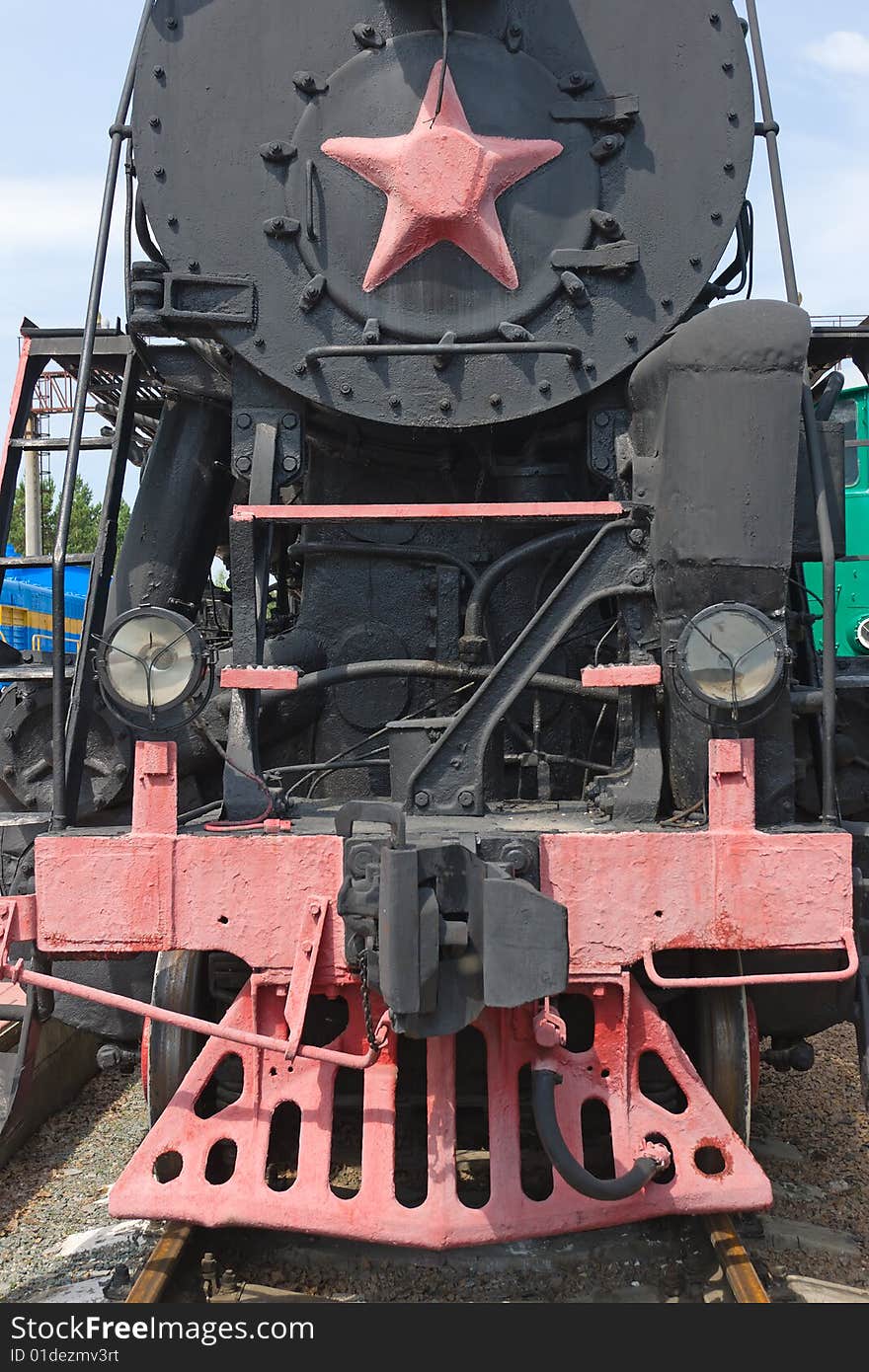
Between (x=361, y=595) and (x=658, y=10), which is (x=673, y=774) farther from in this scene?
(x=658, y=10)

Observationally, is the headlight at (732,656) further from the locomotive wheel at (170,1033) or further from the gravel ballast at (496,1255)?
the locomotive wheel at (170,1033)

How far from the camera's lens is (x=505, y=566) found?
3.52 m

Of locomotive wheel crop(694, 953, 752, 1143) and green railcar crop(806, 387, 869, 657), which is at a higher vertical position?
green railcar crop(806, 387, 869, 657)

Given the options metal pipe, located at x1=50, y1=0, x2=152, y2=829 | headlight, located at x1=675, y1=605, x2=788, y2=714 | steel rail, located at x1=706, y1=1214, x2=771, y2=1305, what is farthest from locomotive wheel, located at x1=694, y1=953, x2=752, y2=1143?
metal pipe, located at x1=50, y1=0, x2=152, y2=829

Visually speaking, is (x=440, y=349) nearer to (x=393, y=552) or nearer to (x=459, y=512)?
(x=459, y=512)

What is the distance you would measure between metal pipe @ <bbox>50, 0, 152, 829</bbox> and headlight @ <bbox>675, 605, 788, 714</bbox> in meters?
1.58

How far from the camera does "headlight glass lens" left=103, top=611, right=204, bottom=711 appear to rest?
2.82 metres

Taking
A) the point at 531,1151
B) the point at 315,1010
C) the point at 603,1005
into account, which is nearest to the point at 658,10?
the point at 603,1005

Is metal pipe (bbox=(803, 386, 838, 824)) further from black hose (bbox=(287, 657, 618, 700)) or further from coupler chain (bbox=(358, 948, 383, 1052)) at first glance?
coupler chain (bbox=(358, 948, 383, 1052))

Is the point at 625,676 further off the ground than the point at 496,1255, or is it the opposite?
the point at 625,676

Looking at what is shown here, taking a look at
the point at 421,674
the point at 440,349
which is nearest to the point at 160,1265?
the point at 421,674

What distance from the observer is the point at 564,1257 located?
120 inches

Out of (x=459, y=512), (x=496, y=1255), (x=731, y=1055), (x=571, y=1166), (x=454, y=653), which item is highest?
(x=459, y=512)

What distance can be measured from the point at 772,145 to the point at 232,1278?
3530 millimetres
